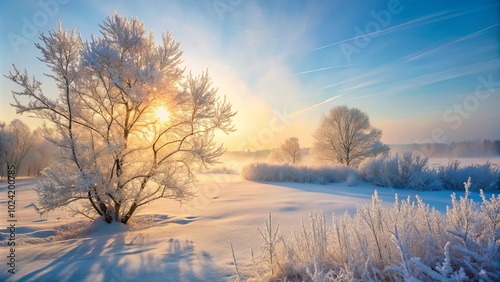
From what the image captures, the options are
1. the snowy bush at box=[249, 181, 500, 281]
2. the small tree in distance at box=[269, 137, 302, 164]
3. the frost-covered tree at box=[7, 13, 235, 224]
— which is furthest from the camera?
the small tree in distance at box=[269, 137, 302, 164]

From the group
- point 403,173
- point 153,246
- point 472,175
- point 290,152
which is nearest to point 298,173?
point 403,173

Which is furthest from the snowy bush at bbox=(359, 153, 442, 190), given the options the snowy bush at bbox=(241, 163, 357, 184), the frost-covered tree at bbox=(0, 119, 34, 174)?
the frost-covered tree at bbox=(0, 119, 34, 174)

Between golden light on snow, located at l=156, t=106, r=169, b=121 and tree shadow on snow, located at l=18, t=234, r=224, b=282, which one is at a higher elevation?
golden light on snow, located at l=156, t=106, r=169, b=121

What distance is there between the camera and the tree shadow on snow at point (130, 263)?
2.85m

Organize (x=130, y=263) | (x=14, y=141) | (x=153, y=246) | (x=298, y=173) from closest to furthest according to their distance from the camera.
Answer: (x=130, y=263), (x=153, y=246), (x=298, y=173), (x=14, y=141)

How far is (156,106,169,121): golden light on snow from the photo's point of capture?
611cm

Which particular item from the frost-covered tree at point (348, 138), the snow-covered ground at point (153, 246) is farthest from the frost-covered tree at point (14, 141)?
the frost-covered tree at point (348, 138)

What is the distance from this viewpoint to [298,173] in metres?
15.3

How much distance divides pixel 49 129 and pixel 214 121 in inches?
154

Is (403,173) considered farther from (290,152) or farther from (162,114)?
(290,152)

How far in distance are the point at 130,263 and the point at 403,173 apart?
1244 centimetres

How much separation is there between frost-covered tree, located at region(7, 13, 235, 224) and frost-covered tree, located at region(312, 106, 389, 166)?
788 inches

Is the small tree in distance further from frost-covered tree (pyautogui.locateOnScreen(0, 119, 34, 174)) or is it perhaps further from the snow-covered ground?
frost-covered tree (pyautogui.locateOnScreen(0, 119, 34, 174))

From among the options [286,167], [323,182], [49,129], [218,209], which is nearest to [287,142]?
[286,167]
